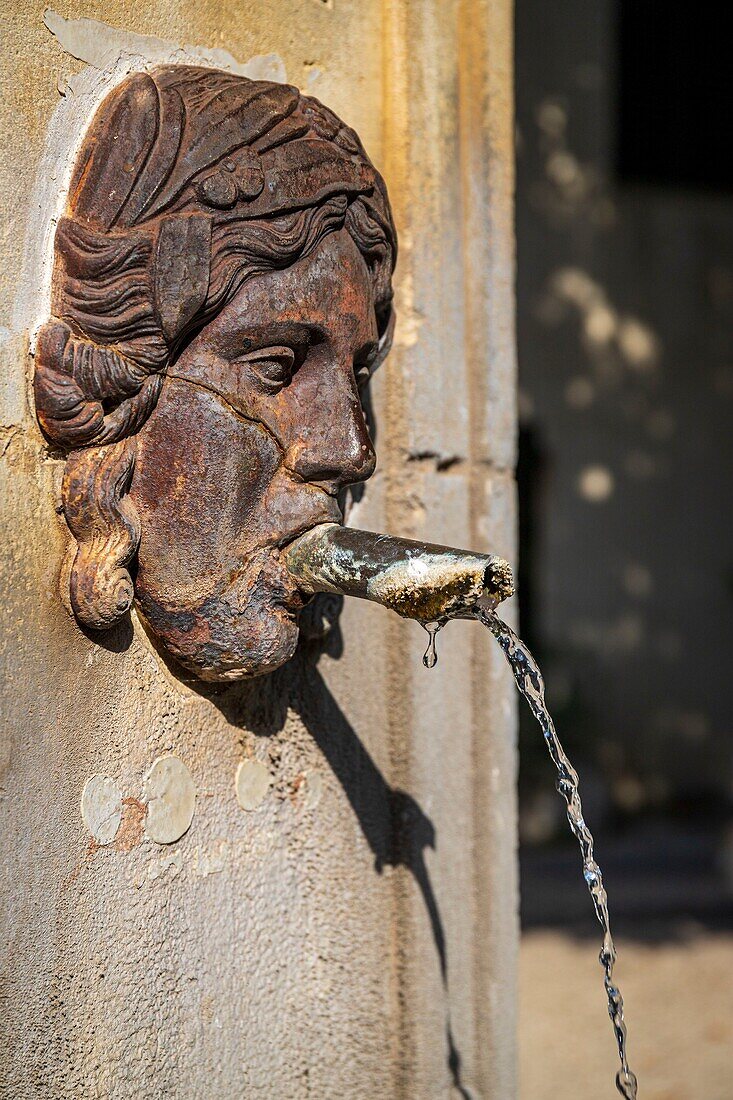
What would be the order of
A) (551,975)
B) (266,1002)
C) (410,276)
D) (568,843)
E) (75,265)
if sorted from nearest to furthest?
(75,265), (266,1002), (410,276), (551,975), (568,843)

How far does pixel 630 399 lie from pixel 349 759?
17.5ft

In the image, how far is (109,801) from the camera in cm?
102

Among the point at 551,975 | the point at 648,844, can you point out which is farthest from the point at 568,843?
the point at 551,975

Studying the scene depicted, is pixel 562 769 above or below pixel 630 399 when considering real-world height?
below

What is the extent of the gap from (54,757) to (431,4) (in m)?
0.92

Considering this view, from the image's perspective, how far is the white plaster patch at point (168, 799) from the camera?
106 centimetres

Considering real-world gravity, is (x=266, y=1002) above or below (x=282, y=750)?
below

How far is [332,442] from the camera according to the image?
102 centimetres

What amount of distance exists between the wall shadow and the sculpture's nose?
26 centimetres

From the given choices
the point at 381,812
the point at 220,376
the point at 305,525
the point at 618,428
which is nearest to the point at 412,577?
the point at 305,525

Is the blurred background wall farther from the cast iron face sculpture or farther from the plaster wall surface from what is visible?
the cast iron face sculpture

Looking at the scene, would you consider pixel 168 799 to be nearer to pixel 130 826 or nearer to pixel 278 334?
pixel 130 826

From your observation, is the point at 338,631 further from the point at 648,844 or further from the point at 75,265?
the point at 648,844

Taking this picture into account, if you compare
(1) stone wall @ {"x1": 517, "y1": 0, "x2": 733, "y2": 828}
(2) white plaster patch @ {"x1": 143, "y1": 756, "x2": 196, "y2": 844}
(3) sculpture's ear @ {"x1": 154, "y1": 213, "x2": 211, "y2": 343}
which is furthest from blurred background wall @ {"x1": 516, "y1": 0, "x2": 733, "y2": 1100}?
(3) sculpture's ear @ {"x1": 154, "y1": 213, "x2": 211, "y2": 343}
